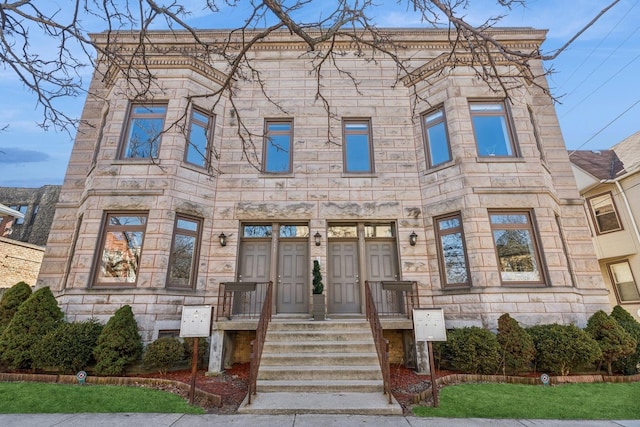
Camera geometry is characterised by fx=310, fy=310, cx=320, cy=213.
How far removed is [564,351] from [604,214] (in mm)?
11800

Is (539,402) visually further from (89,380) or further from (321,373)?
(89,380)

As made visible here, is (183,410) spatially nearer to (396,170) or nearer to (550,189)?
(396,170)

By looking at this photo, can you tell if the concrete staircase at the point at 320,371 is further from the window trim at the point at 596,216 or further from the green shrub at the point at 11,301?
the window trim at the point at 596,216

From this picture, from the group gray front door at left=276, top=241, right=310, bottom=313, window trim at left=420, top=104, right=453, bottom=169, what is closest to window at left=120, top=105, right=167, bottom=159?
gray front door at left=276, top=241, right=310, bottom=313

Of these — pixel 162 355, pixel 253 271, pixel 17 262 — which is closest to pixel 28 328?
pixel 162 355

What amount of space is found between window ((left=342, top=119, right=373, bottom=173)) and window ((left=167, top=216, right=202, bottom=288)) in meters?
4.90

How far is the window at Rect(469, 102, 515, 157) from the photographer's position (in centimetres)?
902

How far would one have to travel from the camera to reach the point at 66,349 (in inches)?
241

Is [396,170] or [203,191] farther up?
[396,170]

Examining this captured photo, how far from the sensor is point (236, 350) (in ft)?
25.6

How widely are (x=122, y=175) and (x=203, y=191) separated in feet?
7.05

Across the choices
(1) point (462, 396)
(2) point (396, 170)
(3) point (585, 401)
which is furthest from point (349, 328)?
(2) point (396, 170)

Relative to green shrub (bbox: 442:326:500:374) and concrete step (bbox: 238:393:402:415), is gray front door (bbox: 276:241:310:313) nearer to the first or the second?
concrete step (bbox: 238:393:402:415)

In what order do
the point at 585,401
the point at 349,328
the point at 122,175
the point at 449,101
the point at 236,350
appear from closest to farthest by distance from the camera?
1. the point at 585,401
2. the point at 349,328
3. the point at 236,350
4. the point at 122,175
5. the point at 449,101
